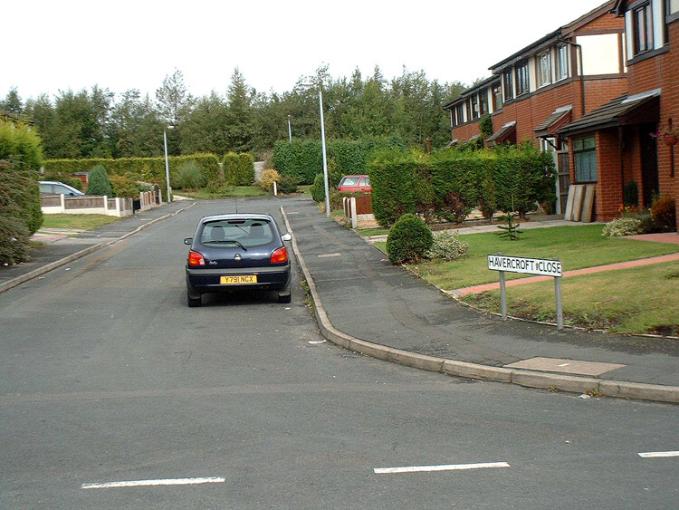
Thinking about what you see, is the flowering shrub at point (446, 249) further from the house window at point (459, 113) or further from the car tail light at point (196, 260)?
the house window at point (459, 113)

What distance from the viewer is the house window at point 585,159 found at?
26.1 m

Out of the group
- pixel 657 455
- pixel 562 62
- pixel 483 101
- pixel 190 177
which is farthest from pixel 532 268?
pixel 190 177

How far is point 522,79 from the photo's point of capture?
34438 mm

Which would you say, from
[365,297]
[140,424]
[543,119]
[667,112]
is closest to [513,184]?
[543,119]

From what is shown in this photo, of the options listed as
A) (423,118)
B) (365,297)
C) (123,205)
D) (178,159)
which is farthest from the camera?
(423,118)

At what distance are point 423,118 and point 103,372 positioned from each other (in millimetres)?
83206

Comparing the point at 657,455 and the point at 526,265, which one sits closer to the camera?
the point at 657,455

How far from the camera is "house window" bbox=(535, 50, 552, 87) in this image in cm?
3073

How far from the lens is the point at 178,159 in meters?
71.1

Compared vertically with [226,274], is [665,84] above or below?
above

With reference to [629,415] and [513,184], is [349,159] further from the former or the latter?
[629,415]

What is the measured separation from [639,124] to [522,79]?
1231 cm

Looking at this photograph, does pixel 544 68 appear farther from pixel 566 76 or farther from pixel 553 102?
pixel 566 76

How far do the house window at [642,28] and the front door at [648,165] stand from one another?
229cm
